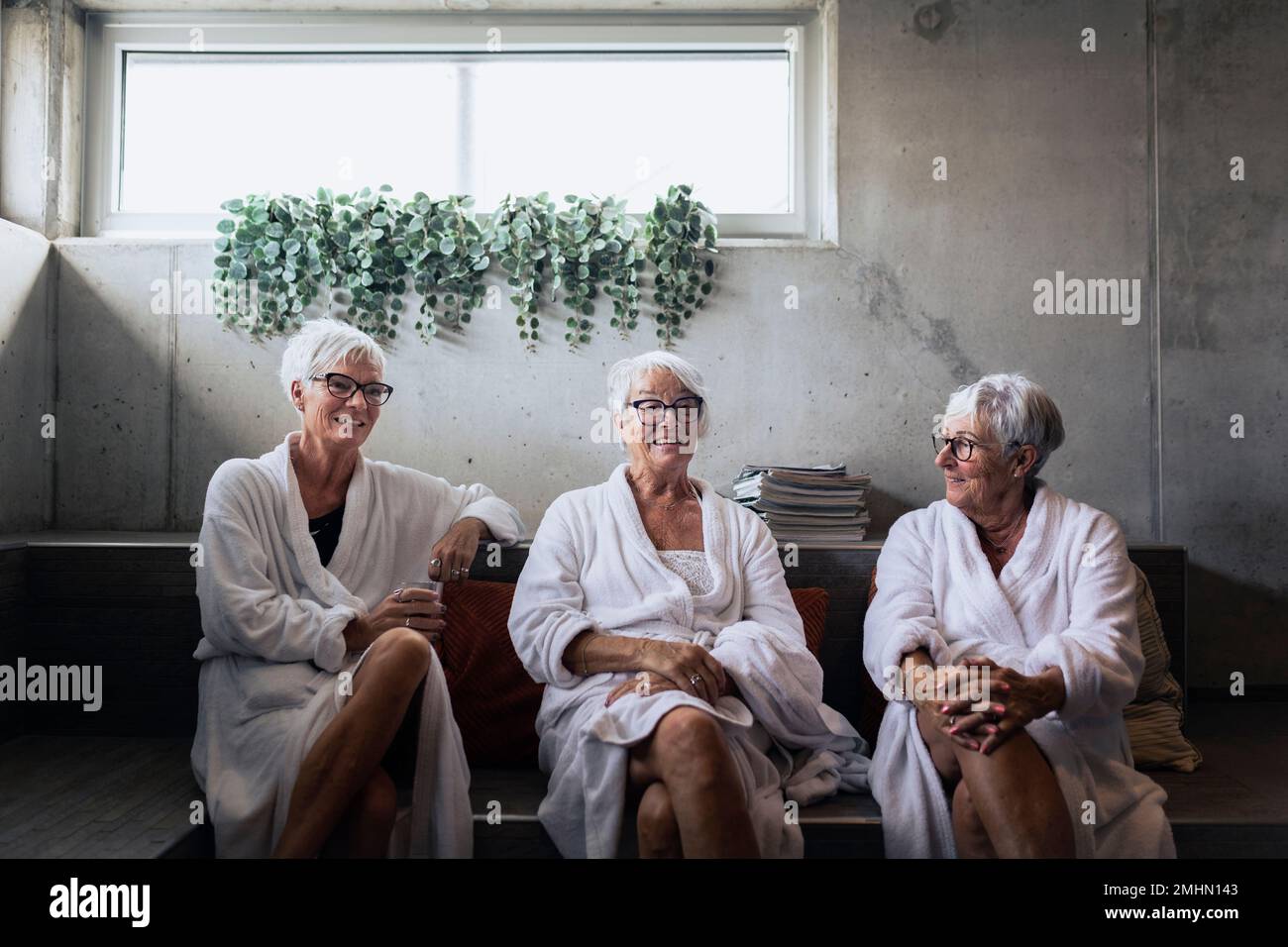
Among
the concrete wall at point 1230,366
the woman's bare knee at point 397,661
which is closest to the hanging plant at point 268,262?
the woman's bare knee at point 397,661

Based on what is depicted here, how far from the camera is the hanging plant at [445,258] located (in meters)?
2.84

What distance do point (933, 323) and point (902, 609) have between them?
48.3 inches

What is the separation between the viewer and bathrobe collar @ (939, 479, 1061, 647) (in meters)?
1.98

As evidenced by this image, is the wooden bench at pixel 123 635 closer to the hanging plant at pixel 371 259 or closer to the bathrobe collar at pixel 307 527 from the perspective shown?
the bathrobe collar at pixel 307 527

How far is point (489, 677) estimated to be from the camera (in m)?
2.24

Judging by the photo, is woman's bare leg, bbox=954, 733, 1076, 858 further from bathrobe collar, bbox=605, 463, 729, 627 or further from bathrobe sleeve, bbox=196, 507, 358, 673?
bathrobe sleeve, bbox=196, 507, 358, 673

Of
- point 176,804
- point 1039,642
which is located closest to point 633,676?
point 1039,642

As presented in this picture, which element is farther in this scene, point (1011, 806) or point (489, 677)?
point (489, 677)

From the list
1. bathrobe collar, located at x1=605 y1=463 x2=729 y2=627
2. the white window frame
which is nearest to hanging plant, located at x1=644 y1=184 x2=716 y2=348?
the white window frame

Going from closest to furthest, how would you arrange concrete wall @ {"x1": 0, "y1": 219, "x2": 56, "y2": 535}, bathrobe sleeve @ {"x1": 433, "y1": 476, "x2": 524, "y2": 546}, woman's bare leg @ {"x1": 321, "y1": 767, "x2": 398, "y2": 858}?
1. woman's bare leg @ {"x1": 321, "y1": 767, "x2": 398, "y2": 858}
2. bathrobe sleeve @ {"x1": 433, "y1": 476, "x2": 524, "y2": 546}
3. concrete wall @ {"x1": 0, "y1": 219, "x2": 56, "y2": 535}

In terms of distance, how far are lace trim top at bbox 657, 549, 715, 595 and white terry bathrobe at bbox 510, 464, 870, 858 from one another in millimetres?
18

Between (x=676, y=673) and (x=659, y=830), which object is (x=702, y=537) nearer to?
(x=676, y=673)

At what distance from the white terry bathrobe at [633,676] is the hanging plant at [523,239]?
91cm

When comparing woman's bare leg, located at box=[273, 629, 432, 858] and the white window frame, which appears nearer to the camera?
woman's bare leg, located at box=[273, 629, 432, 858]
